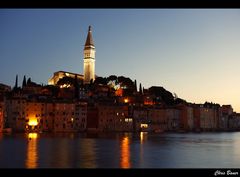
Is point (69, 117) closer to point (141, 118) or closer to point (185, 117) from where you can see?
point (141, 118)

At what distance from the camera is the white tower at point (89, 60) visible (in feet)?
268

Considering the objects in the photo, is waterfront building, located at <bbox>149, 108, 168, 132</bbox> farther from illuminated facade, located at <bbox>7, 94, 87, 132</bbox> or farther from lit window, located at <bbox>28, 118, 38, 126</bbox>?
lit window, located at <bbox>28, 118, 38, 126</bbox>

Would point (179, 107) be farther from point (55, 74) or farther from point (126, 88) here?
point (55, 74)

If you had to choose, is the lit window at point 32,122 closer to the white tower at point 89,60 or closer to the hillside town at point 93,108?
the hillside town at point 93,108

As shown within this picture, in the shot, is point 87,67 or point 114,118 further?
point 87,67

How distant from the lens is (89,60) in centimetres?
8469

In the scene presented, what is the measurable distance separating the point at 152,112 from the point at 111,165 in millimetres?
49636

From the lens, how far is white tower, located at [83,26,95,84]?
81.7 metres

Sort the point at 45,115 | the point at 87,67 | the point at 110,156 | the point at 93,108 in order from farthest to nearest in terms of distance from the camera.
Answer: the point at 87,67, the point at 93,108, the point at 45,115, the point at 110,156

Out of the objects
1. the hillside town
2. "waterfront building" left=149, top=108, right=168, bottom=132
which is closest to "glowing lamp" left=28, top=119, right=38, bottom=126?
the hillside town

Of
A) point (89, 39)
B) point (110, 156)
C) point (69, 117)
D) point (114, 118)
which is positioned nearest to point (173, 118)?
point (114, 118)

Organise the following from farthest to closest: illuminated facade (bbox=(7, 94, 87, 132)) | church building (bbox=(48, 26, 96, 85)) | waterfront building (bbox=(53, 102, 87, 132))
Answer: church building (bbox=(48, 26, 96, 85)) → waterfront building (bbox=(53, 102, 87, 132)) → illuminated facade (bbox=(7, 94, 87, 132))

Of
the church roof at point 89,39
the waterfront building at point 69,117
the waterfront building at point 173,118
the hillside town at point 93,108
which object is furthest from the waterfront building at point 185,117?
the church roof at point 89,39
